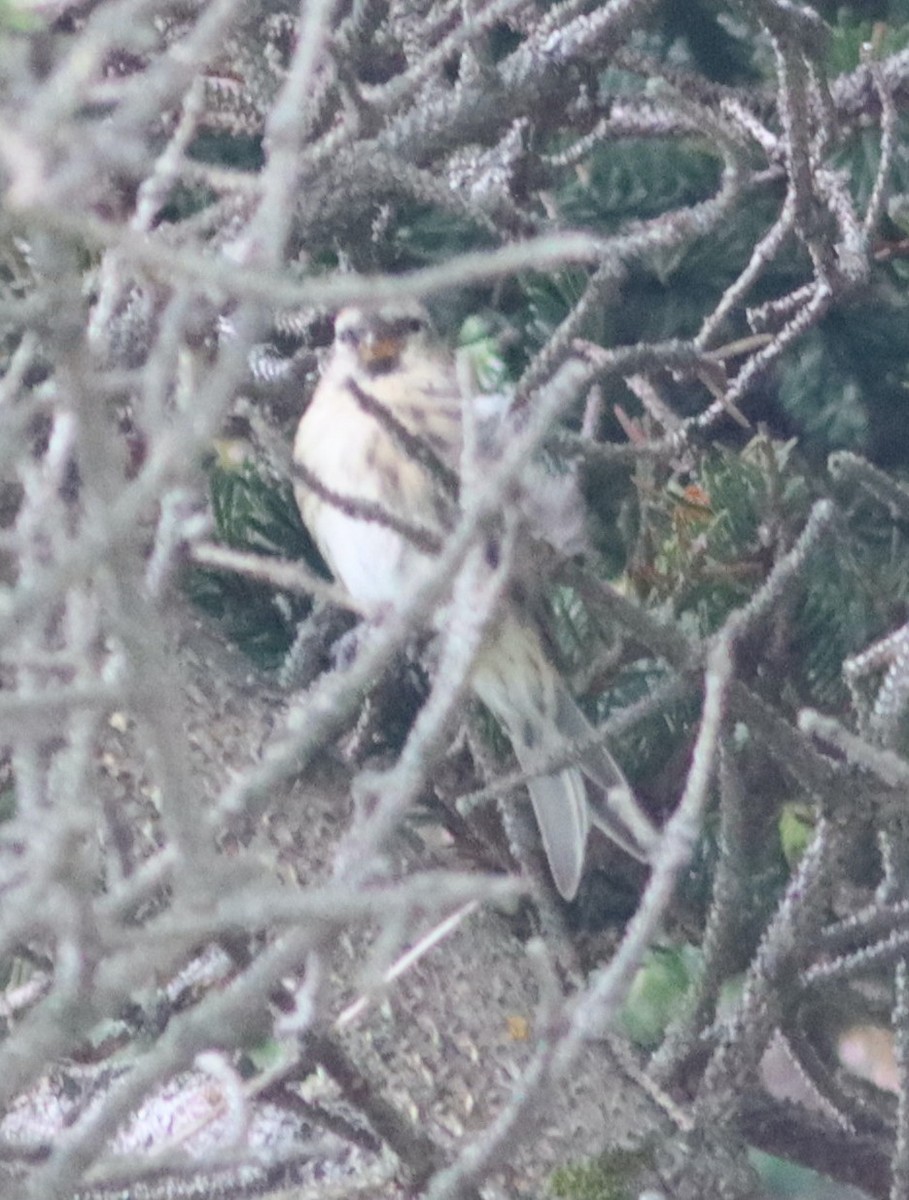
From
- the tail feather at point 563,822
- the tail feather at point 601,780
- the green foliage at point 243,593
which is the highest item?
the green foliage at point 243,593

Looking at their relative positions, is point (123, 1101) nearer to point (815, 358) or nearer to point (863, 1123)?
point (863, 1123)

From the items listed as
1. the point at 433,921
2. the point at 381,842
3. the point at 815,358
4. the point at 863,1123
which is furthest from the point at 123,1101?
the point at 815,358

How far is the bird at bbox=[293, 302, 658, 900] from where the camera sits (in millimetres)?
1515

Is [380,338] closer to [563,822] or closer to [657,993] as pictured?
[563,822]

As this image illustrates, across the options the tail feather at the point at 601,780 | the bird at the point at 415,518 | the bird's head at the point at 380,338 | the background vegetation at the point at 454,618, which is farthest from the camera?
the bird's head at the point at 380,338

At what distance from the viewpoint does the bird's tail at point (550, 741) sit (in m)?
1.43

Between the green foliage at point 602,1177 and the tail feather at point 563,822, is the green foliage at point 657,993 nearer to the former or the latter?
the tail feather at point 563,822

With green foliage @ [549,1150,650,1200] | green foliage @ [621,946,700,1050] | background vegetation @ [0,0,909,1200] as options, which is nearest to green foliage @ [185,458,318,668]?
background vegetation @ [0,0,909,1200]

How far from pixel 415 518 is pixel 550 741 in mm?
258

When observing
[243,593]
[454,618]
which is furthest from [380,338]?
[454,618]

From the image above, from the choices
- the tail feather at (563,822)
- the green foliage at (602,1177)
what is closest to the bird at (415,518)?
the tail feather at (563,822)

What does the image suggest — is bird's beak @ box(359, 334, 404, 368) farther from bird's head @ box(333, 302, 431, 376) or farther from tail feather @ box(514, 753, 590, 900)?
tail feather @ box(514, 753, 590, 900)

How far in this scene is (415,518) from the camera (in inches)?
67.0

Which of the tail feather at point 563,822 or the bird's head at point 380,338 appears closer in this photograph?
the tail feather at point 563,822
